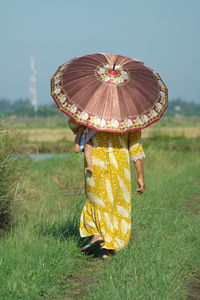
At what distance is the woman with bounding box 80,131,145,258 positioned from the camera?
397cm

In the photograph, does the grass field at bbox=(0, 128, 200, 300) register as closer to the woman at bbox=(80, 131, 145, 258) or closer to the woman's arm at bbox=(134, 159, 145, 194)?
the woman at bbox=(80, 131, 145, 258)

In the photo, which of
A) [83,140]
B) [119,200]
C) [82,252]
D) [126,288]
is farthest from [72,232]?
[126,288]

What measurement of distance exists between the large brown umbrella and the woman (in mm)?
333

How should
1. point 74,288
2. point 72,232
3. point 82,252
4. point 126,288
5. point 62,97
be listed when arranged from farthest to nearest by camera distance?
point 72,232
point 82,252
point 62,97
point 74,288
point 126,288

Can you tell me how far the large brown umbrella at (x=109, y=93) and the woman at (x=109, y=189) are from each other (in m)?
0.33

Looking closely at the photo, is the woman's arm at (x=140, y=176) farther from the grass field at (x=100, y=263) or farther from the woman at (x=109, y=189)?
the grass field at (x=100, y=263)

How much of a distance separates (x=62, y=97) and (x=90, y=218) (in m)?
1.10

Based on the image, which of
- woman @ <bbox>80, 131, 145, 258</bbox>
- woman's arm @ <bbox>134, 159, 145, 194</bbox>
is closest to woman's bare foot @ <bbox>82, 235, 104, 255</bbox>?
woman @ <bbox>80, 131, 145, 258</bbox>

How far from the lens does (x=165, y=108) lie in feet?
12.8

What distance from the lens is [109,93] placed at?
3.76 m

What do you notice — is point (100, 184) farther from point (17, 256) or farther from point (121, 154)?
point (17, 256)

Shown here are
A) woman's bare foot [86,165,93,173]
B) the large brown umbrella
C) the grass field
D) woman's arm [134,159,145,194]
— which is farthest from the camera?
woman's arm [134,159,145,194]

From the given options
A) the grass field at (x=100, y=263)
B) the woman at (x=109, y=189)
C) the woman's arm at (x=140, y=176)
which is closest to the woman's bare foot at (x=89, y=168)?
the woman at (x=109, y=189)

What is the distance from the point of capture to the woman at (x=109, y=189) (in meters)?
Answer: 3.97
